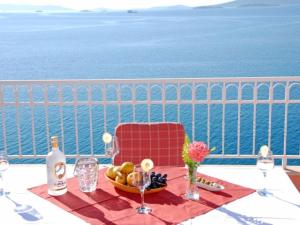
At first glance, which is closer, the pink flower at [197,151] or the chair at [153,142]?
the pink flower at [197,151]

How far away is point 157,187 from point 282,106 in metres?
15.7

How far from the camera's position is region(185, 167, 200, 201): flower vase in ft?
6.64

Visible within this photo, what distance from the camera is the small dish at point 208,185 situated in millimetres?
2150

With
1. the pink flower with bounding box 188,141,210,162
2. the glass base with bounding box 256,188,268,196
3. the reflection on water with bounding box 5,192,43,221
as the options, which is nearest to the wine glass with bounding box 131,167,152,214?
the pink flower with bounding box 188,141,210,162

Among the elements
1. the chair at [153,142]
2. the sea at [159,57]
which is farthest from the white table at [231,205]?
the sea at [159,57]

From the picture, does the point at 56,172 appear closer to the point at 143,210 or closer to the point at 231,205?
the point at 143,210

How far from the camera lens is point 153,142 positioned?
283cm

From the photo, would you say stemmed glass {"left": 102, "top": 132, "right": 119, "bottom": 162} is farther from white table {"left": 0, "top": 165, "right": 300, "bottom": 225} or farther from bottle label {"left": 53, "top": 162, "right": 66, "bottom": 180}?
bottle label {"left": 53, "top": 162, "right": 66, "bottom": 180}

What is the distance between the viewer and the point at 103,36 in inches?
1709

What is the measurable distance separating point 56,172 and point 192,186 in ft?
2.06

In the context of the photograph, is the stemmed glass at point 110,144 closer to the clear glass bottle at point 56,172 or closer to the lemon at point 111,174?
the lemon at point 111,174

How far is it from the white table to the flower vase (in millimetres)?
142

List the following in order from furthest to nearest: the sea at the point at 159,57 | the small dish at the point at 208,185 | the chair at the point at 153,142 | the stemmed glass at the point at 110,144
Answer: the sea at the point at 159,57 < the chair at the point at 153,142 < the stemmed glass at the point at 110,144 < the small dish at the point at 208,185

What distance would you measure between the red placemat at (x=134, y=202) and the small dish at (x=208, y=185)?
3cm
